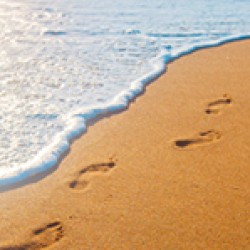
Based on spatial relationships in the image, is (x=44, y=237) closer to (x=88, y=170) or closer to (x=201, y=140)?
(x=88, y=170)

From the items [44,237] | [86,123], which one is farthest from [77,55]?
[44,237]

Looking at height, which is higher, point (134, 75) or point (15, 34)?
point (15, 34)

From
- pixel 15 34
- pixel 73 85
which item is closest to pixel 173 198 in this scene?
pixel 73 85

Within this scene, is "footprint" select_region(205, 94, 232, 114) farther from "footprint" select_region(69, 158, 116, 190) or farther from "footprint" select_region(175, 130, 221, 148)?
"footprint" select_region(69, 158, 116, 190)

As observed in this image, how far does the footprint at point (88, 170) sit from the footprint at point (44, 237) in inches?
14.9

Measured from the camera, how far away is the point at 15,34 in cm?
636

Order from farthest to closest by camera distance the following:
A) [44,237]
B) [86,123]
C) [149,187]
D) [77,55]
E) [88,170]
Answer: [77,55] → [86,123] → [88,170] → [149,187] → [44,237]

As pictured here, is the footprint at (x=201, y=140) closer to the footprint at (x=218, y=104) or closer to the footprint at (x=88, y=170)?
the footprint at (x=218, y=104)

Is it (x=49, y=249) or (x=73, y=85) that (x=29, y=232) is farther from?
(x=73, y=85)

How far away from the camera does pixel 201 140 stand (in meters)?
3.49

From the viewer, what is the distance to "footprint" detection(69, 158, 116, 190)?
2.96 meters

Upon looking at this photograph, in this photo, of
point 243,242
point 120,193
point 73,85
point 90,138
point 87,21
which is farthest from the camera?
point 87,21

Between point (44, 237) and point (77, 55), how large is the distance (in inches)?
129

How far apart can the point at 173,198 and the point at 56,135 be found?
3.70ft
